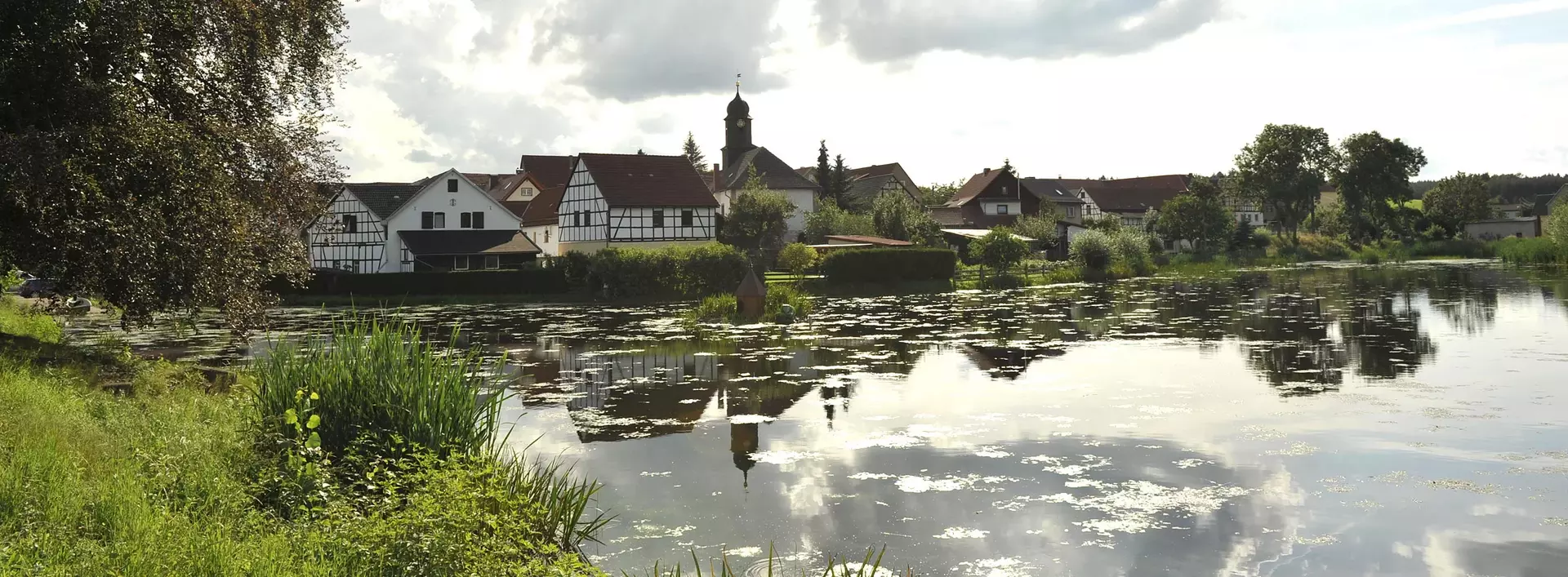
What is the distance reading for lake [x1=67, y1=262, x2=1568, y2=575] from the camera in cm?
782

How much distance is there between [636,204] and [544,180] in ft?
104

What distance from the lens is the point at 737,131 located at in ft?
292

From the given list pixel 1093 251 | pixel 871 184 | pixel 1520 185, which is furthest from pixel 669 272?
pixel 1520 185

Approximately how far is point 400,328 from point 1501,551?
8790 mm

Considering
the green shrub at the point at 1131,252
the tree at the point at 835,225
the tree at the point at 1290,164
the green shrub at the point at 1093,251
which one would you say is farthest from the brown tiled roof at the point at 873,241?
the tree at the point at 1290,164

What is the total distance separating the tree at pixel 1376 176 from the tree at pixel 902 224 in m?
41.6

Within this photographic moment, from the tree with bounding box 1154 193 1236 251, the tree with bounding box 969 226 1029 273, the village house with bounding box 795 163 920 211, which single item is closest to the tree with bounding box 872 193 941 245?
the tree with bounding box 969 226 1029 273

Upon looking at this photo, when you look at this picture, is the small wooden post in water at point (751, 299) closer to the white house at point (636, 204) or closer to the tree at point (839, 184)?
the white house at point (636, 204)

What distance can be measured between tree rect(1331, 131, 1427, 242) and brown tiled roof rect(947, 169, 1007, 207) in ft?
91.6

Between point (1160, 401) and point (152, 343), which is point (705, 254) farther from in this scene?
point (1160, 401)

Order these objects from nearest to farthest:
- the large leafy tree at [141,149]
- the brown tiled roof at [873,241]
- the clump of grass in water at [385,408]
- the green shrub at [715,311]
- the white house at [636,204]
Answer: the clump of grass in water at [385,408] < the large leafy tree at [141,149] < the green shrub at [715,311] < the white house at [636,204] < the brown tiled roof at [873,241]

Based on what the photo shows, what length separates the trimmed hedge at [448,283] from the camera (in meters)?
43.5

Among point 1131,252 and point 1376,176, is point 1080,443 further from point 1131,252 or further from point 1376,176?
point 1376,176

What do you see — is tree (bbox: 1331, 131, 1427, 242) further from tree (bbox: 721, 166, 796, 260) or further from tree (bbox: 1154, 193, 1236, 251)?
tree (bbox: 721, 166, 796, 260)
